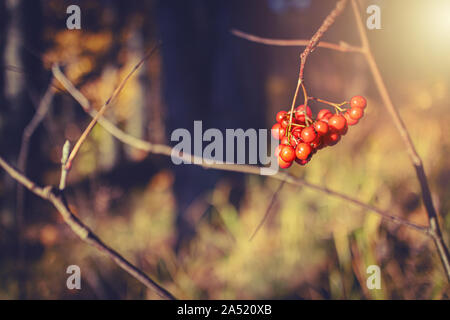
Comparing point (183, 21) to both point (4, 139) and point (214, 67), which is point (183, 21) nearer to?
point (214, 67)

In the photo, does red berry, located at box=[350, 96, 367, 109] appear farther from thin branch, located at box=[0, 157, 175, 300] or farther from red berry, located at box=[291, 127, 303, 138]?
thin branch, located at box=[0, 157, 175, 300]

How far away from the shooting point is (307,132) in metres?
0.53

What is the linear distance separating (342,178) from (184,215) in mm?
1135

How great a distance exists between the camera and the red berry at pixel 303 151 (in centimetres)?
54

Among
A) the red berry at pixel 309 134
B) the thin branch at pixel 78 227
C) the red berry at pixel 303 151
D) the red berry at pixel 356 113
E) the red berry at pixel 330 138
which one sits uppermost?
the red berry at pixel 356 113

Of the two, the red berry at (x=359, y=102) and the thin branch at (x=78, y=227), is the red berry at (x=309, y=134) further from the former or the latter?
the thin branch at (x=78, y=227)

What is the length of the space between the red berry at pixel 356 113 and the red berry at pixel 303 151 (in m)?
0.16

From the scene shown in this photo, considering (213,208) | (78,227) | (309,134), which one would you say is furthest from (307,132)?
(213,208)

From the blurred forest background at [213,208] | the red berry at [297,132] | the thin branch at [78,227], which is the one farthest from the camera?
the blurred forest background at [213,208]

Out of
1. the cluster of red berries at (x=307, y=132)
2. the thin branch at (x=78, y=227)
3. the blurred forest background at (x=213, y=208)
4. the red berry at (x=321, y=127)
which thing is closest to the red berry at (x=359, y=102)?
the cluster of red berries at (x=307, y=132)

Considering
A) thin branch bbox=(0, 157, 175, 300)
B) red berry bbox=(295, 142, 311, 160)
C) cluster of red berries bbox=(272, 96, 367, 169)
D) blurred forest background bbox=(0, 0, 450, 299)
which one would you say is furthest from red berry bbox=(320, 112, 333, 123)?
blurred forest background bbox=(0, 0, 450, 299)

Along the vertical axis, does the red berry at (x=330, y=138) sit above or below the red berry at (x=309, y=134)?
above

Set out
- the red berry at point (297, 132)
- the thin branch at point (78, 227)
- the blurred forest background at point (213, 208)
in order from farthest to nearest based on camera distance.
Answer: the blurred forest background at point (213, 208)
the red berry at point (297, 132)
the thin branch at point (78, 227)

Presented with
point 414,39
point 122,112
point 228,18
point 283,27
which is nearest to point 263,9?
point 283,27
